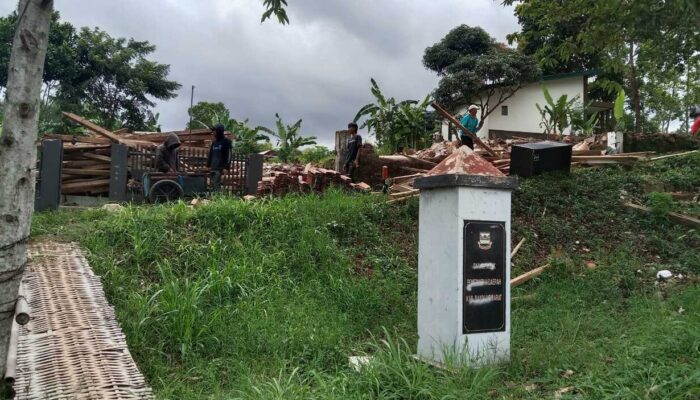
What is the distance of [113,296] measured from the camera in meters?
5.75

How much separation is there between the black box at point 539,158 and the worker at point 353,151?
3.22m

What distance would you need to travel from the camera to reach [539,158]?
11.1 m

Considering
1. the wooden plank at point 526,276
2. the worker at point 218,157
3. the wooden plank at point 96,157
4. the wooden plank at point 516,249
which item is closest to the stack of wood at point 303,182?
the worker at point 218,157

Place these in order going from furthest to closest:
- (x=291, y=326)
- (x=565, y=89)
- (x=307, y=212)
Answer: (x=565, y=89) → (x=307, y=212) → (x=291, y=326)

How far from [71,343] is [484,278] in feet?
10.9

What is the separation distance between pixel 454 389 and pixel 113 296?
375cm

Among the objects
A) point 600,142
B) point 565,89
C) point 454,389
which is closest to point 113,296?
point 454,389

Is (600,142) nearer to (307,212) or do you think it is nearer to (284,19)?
(307,212)

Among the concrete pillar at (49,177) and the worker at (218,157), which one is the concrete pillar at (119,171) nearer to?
the concrete pillar at (49,177)

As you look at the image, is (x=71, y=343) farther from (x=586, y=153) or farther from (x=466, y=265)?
(x=586, y=153)

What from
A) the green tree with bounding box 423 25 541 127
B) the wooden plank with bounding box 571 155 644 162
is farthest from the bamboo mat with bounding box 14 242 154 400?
the green tree with bounding box 423 25 541 127

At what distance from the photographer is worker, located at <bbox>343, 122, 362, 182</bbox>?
39.7 ft

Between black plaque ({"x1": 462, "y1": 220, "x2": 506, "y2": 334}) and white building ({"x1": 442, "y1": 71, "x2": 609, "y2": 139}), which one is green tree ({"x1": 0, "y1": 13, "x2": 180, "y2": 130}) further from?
black plaque ({"x1": 462, "y1": 220, "x2": 506, "y2": 334})

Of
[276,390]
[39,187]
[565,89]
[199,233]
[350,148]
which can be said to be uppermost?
[565,89]
